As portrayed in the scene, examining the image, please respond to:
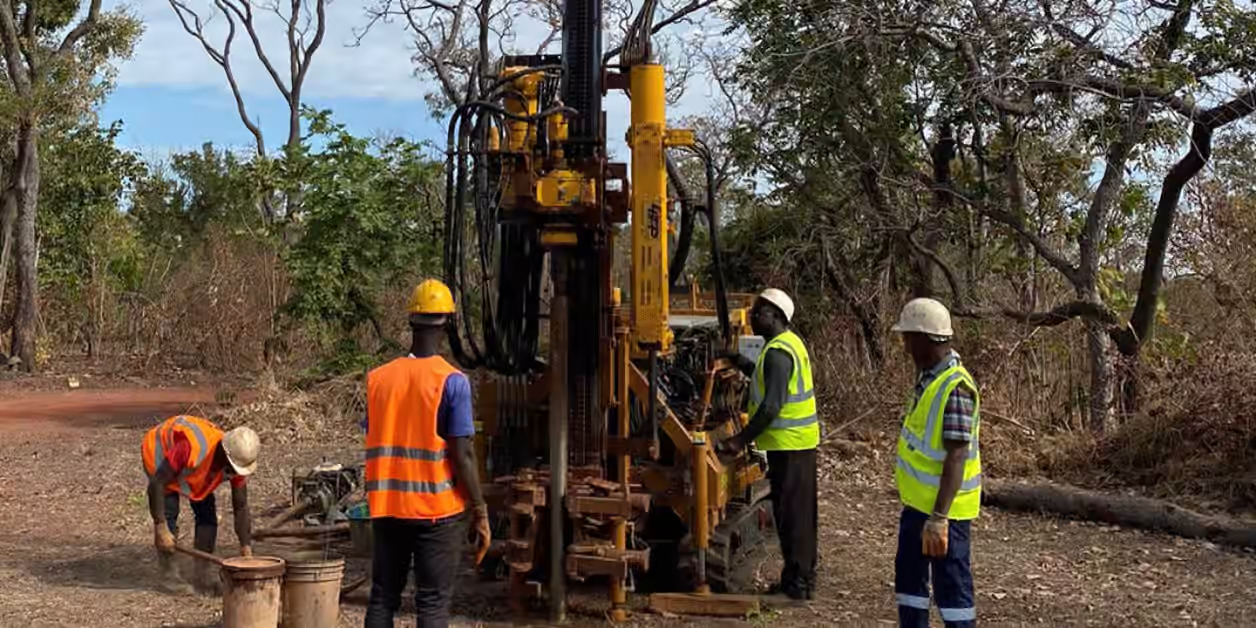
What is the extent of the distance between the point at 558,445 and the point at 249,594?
70.2 inches

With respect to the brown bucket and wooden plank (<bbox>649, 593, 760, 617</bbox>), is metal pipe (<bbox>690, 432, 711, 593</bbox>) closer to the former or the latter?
wooden plank (<bbox>649, 593, 760, 617</bbox>)

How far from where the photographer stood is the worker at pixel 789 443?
7172mm

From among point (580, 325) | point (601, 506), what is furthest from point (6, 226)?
point (601, 506)

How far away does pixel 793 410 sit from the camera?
7.23m

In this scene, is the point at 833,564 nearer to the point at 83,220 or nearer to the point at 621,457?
the point at 621,457

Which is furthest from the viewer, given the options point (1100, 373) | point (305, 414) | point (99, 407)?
point (99, 407)

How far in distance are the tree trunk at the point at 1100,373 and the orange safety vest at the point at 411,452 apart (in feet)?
27.5

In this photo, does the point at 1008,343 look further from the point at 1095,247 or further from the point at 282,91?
the point at 282,91

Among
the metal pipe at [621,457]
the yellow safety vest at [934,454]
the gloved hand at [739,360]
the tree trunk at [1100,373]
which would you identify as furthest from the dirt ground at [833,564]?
the tree trunk at [1100,373]

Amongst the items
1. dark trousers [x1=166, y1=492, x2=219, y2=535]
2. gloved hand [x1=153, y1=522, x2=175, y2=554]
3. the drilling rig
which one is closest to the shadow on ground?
dark trousers [x1=166, y1=492, x2=219, y2=535]

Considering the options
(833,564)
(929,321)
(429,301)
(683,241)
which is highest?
(683,241)

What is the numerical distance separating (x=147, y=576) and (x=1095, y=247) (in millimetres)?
8914

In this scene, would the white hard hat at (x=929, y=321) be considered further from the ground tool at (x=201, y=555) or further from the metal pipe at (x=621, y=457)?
the ground tool at (x=201, y=555)

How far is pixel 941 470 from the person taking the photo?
→ 5.13 meters
